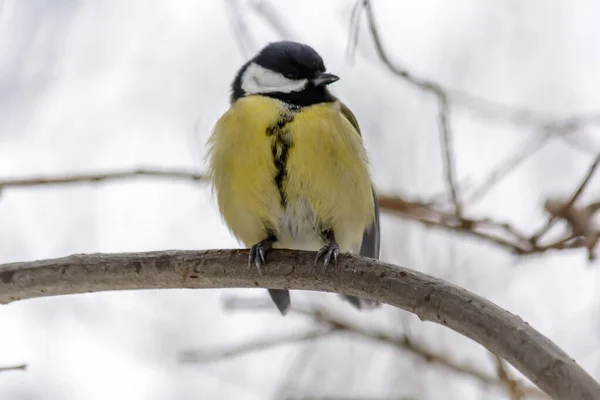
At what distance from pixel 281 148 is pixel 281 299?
2.04 feet

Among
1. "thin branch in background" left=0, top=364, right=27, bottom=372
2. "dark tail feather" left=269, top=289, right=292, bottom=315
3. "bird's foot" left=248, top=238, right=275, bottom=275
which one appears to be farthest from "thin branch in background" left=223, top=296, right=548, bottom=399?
"thin branch in background" left=0, top=364, right=27, bottom=372

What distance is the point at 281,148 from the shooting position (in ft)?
7.79

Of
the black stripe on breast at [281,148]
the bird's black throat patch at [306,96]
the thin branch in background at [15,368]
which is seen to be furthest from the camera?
the bird's black throat patch at [306,96]

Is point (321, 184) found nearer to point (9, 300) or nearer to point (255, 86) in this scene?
point (255, 86)

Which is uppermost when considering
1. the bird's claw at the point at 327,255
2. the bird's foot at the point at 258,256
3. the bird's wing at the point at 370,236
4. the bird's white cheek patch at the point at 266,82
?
the bird's white cheek patch at the point at 266,82

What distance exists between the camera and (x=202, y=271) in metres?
2.03

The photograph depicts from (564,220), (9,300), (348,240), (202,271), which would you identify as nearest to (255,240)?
(348,240)

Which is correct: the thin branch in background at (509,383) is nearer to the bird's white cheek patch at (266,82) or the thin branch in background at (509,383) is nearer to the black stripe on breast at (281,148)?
the black stripe on breast at (281,148)

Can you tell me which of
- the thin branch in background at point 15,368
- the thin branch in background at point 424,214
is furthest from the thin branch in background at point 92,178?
the thin branch in background at point 15,368

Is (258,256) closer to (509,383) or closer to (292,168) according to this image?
(292,168)

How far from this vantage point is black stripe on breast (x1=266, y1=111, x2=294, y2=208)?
2367 millimetres

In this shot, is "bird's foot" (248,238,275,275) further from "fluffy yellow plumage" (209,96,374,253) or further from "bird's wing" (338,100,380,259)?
"bird's wing" (338,100,380,259)

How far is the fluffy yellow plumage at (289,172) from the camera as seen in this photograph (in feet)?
7.80

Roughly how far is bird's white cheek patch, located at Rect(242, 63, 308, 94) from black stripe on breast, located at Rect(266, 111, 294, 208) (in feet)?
0.97
